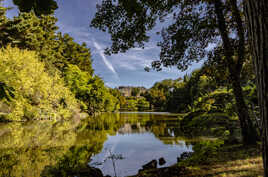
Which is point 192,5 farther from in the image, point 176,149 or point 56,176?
point 56,176

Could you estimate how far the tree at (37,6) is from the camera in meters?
1.24

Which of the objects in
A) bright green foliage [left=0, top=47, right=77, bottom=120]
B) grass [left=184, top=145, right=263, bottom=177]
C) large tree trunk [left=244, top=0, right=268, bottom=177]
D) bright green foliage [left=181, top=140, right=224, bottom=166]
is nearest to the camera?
large tree trunk [left=244, top=0, right=268, bottom=177]

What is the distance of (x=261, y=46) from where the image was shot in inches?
38.3

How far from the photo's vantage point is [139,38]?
5.64 metres

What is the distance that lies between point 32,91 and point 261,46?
62.0ft

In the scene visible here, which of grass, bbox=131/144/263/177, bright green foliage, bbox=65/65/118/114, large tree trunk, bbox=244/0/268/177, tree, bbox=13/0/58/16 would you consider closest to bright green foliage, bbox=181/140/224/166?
grass, bbox=131/144/263/177

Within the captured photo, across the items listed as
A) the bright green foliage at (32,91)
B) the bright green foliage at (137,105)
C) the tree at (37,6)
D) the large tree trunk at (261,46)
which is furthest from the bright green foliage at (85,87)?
the bright green foliage at (137,105)

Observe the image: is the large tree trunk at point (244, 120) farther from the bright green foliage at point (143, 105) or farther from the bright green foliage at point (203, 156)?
the bright green foliage at point (143, 105)

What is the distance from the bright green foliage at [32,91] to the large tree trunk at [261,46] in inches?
664

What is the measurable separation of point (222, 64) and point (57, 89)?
17.1 m

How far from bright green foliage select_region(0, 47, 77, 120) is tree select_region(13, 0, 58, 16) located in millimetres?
15766

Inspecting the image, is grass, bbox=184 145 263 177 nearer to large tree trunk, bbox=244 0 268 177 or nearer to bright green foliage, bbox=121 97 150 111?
large tree trunk, bbox=244 0 268 177

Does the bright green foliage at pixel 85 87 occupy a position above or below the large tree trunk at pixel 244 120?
above

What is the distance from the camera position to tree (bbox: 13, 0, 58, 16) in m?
1.24
